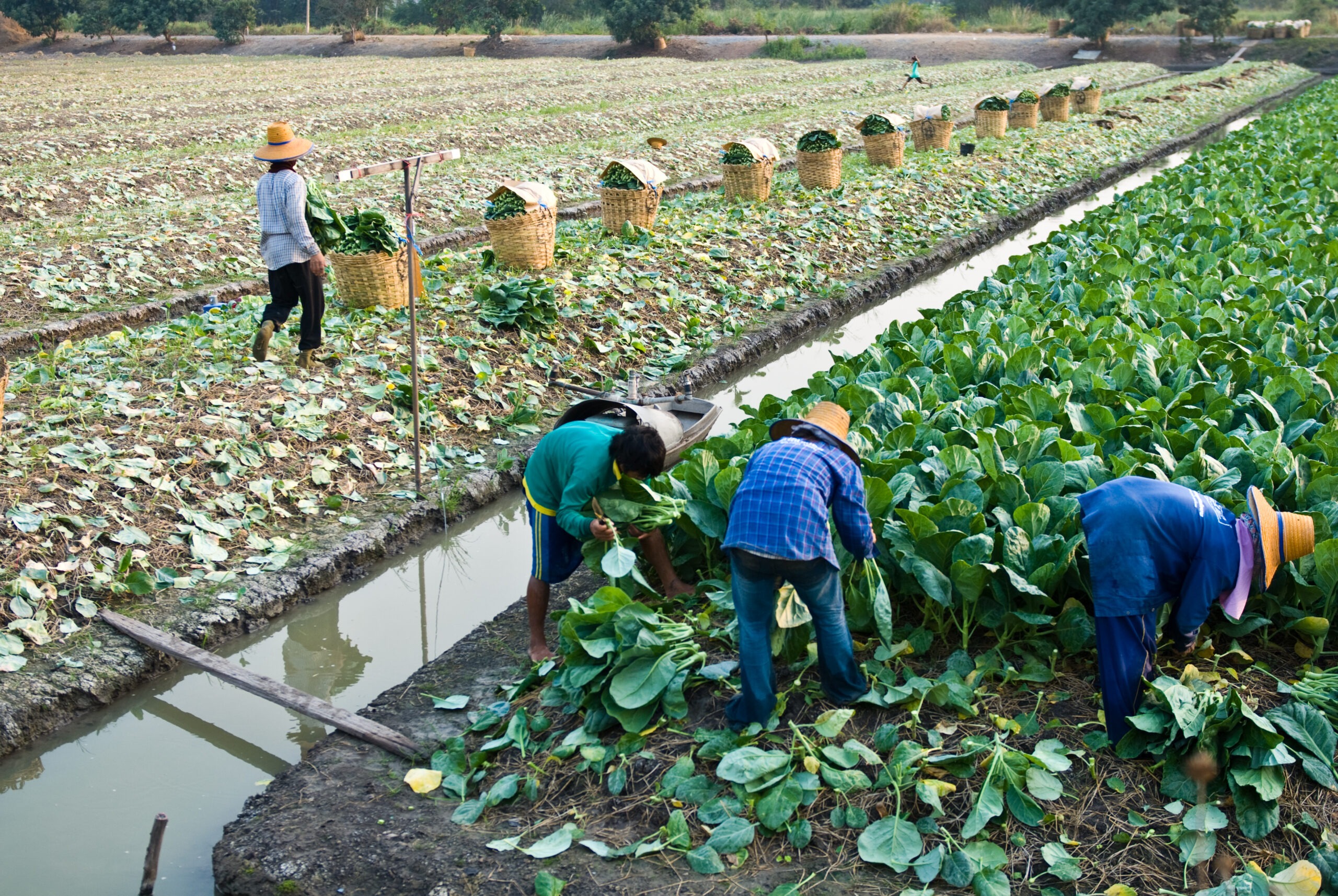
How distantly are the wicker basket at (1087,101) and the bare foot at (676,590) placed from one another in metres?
23.1

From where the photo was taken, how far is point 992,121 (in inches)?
811

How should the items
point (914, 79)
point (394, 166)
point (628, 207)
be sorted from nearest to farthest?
point (394, 166) < point (628, 207) < point (914, 79)

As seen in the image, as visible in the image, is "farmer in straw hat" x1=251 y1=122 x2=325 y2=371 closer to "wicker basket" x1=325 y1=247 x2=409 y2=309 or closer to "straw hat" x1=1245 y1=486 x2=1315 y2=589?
"wicker basket" x1=325 y1=247 x2=409 y2=309

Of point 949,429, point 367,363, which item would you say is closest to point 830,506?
point 949,429

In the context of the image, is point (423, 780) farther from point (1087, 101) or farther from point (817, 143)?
point (1087, 101)

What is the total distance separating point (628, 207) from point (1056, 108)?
1570 cm

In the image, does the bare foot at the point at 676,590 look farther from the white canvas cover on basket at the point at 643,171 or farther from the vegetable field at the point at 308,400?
the white canvas cover on basket at the point at 643,171

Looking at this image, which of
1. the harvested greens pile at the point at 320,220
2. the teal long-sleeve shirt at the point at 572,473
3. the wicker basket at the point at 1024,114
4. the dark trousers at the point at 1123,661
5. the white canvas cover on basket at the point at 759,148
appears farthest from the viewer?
the wicker basket at the point at 1024,114

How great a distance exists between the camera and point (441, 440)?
7543mm

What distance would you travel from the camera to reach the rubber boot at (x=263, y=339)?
25.1 ft

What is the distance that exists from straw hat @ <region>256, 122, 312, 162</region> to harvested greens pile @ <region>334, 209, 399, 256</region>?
1.25m

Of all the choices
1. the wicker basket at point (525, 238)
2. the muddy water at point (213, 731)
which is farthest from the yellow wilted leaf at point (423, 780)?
the wicker basket at point (525, 238)

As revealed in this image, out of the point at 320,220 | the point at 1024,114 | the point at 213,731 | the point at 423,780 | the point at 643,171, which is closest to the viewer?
the point at 423,780

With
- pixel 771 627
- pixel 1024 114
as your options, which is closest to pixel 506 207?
pixel 771 627
